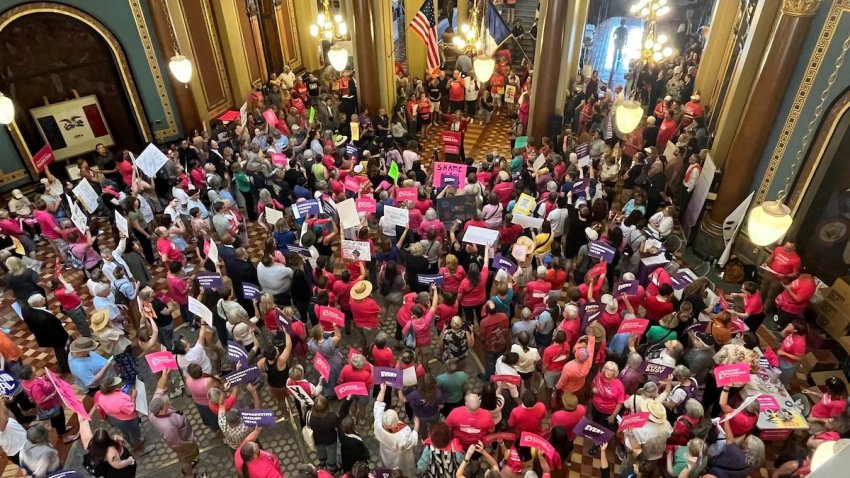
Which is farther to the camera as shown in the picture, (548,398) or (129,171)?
(129,171)

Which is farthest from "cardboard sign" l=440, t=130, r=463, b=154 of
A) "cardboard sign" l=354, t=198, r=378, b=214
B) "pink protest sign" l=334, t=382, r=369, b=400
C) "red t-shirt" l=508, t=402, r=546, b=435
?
"red t-shirt" l=508, t=402, r=546, b=435

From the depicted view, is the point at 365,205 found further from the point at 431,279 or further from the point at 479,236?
the point at 431,279

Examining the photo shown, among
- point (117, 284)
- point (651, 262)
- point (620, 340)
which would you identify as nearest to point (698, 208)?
point (651, 262)

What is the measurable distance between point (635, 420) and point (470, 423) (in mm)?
1552

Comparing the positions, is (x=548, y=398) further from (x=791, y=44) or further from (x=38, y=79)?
(x=38, y=79)

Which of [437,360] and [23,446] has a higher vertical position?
[23,446]

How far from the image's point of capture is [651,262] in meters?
7.52

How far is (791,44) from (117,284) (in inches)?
388

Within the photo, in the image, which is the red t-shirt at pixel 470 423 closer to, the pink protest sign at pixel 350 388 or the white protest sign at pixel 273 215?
the pink protest sign at pixel 350 388

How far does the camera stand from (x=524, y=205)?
8.59 metres

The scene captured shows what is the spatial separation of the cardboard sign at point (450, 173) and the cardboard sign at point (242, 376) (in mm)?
4578

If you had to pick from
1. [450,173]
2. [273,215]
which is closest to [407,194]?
[450,173]

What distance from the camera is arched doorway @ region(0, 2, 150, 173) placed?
11.3 meters

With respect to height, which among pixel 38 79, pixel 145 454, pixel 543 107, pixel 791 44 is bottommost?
pixel 145 454
